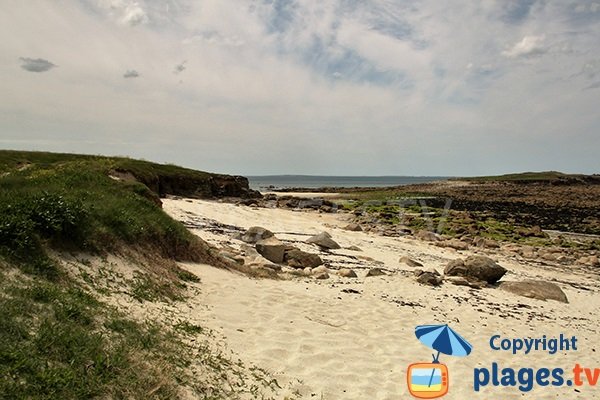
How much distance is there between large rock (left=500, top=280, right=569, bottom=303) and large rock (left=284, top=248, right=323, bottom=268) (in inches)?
313

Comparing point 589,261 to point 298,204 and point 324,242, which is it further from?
point 298,204

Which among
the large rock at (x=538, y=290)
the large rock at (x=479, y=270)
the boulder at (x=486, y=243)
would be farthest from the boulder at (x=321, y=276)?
the boulder at (x=486, y=243)

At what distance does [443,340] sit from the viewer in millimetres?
10562

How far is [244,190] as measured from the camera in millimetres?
52844

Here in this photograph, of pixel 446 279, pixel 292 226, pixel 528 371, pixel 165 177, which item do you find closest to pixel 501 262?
pixel 446 279

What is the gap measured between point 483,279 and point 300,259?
8029 millimetres

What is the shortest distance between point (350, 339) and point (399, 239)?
68.8 feet

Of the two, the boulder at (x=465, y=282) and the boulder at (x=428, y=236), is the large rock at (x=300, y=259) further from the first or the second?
the boulder at (x=428, y=236)

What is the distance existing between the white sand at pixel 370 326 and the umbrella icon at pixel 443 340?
8.1 inches

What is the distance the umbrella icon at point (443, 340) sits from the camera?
973 centimetres

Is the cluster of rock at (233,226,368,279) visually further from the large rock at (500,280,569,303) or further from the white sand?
the large rock at (500,280,569,303)

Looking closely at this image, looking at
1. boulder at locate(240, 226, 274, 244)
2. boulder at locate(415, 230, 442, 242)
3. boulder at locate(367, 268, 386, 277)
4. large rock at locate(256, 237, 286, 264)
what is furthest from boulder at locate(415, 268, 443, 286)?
boulder at locate(415, 230, 442, 242)

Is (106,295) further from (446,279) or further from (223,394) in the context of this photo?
(446,279)

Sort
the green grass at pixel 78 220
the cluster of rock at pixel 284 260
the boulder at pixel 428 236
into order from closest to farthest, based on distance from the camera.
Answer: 1. the green grass at pixel 78 220
2. the cluster of rock at pixel 284 260
3. the boulder at pixel 428 236
